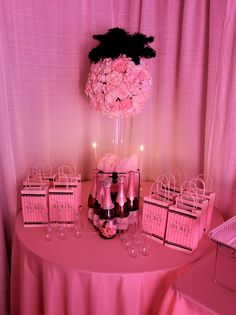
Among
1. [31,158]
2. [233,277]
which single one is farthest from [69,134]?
[233,277]

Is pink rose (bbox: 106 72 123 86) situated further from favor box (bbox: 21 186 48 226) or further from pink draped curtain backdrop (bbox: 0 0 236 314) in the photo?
favor box (bbox: 21 186 48 226)

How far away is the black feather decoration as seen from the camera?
1.34 meters

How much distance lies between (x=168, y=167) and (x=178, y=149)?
0.43 ft

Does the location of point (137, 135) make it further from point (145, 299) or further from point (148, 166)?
point (145, 299)

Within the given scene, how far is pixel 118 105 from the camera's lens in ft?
4.40

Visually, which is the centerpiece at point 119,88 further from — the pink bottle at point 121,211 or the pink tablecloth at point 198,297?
the pink tablecloth at point 198,297

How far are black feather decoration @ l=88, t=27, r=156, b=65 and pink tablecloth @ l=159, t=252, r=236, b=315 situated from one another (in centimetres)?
90

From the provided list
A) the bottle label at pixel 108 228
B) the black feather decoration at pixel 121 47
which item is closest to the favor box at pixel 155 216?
the bottle label at pixel 108 228

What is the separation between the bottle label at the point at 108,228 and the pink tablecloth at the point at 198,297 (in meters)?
0.32

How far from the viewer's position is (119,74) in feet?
4.28

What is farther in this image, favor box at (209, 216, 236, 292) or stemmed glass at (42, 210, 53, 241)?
stemmed glass at (42, 210, 53, 241)

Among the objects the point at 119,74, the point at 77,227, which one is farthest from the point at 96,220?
the point at 119,74

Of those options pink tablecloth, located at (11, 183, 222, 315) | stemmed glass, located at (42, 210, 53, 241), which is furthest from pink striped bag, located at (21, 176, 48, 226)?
pink tablecloth, located at (11, 183, 222, 315)

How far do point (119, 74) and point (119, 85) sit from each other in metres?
0.05
